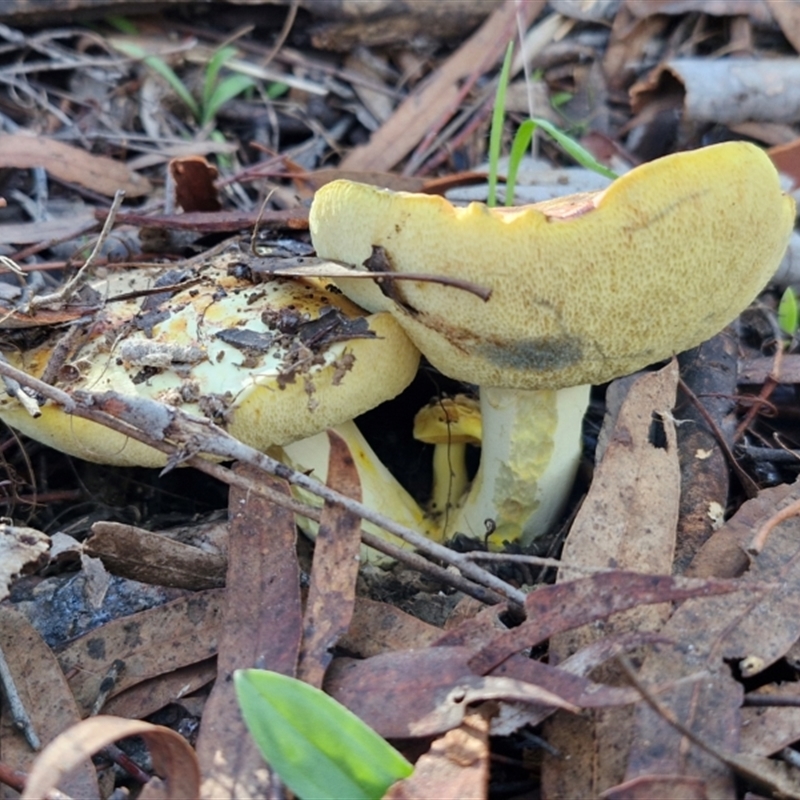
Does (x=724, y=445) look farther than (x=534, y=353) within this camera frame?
Yes

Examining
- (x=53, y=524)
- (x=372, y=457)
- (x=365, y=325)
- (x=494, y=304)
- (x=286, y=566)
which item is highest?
(x=494, y=304)

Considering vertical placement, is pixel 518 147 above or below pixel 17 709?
above

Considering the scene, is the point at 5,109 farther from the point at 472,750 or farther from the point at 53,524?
the point at 472,750

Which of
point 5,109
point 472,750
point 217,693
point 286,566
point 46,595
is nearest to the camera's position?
point 472,750

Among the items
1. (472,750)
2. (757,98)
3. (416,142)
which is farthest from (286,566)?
(757,98)

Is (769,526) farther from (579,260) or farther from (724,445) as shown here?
(579,260)

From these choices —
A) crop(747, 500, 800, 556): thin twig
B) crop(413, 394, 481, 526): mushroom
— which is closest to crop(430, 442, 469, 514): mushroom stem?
crop(413, 394, 481, 526): mushroom

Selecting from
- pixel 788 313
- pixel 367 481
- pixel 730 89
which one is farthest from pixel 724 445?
pixel 730 89
